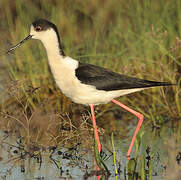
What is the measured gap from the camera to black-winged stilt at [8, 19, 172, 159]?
412cm

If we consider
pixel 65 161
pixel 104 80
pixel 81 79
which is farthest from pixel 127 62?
pixel 65 161

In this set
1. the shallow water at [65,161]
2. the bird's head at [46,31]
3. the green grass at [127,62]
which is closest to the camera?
the shallow water at [65,161]

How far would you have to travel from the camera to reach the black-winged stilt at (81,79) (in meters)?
4.12

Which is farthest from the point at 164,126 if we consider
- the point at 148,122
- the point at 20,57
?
the point at 20,57

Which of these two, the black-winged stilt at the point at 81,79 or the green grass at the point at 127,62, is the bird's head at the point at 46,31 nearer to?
the black-winged stilt at the point at 81,79

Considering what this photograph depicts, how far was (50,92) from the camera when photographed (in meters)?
5.52

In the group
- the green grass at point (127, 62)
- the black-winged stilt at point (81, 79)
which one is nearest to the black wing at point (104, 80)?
the black-winged stilt at point (81, 79)

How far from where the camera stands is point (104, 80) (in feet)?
13.7

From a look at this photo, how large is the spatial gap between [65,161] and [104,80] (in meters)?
0.76

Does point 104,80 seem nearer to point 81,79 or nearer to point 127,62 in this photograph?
point 81,79

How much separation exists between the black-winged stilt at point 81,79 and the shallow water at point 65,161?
0.67 feet

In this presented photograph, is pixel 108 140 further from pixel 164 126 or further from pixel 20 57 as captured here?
pixel 20 57

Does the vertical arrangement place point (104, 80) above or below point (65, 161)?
above

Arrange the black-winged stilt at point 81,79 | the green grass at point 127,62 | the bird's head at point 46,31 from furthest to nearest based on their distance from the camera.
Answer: the green grass at point 127,62, the bird's head at point 46,31, the black-winged stilt at point 81,79
